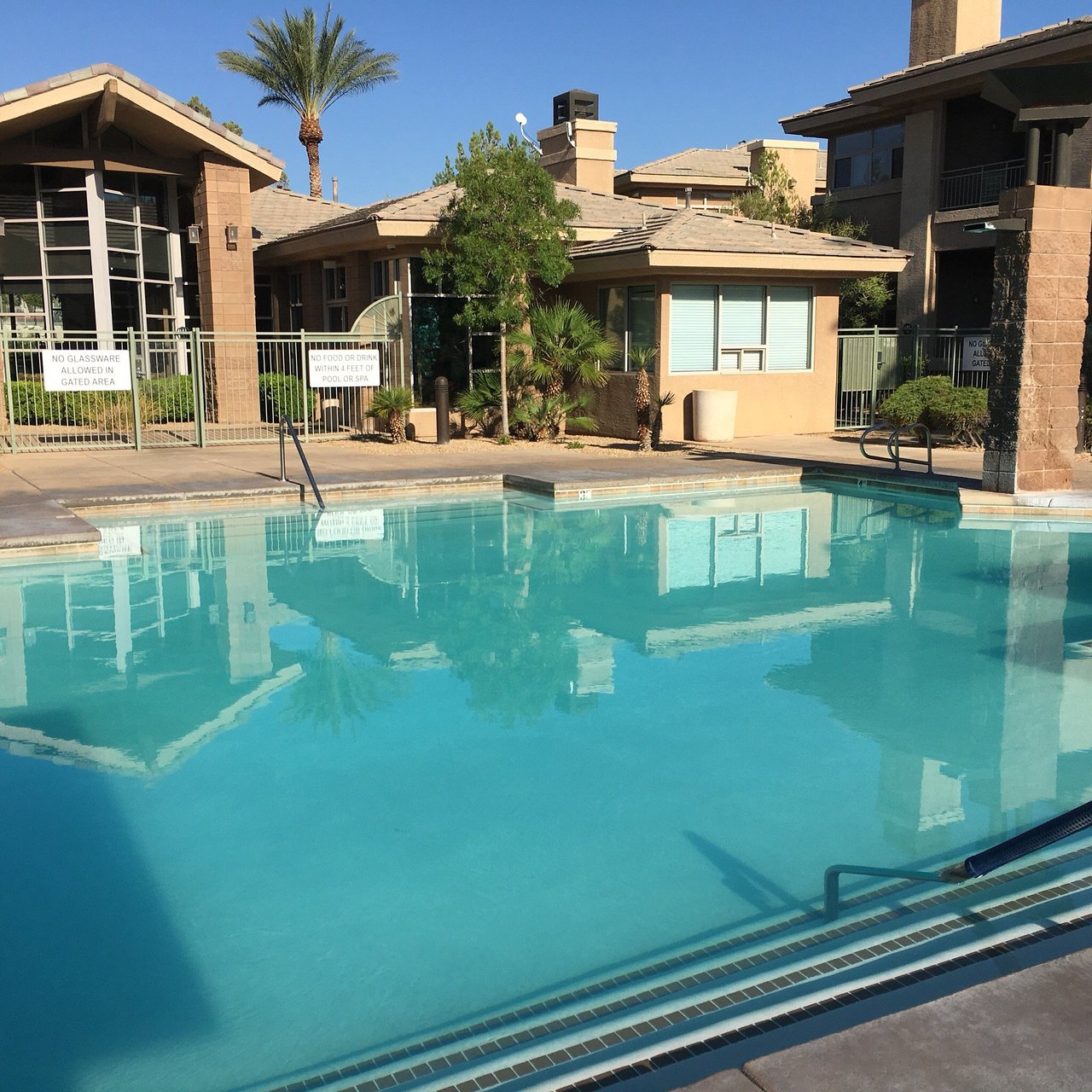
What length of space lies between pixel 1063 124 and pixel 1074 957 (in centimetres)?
1212

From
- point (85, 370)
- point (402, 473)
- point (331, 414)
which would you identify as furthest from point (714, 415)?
point (85, 370)

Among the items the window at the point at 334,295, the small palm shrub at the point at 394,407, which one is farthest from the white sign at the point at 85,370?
the window at the point at 334,295

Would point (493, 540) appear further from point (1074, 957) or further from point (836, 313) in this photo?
point (836, 313)

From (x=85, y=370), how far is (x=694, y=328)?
34.7 feet

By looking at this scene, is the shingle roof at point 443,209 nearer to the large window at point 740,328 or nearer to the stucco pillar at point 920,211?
the large window at point 740,328

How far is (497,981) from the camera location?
4.09 m

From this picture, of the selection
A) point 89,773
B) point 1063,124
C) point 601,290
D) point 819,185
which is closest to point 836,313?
point 601,290

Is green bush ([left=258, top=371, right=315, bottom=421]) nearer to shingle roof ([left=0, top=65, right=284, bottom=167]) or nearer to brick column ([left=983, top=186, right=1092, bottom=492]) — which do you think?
shingle roof ([left=0, top=65, right=284, bottom=167])

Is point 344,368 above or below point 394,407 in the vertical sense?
above

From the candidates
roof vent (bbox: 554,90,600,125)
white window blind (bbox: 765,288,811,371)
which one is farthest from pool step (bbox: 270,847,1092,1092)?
roof vent (bbox: 554,90,600,125)

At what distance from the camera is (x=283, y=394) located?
22.6 metres

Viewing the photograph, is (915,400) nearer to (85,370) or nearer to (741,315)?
(741,315)

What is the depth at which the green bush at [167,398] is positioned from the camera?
70.2ft

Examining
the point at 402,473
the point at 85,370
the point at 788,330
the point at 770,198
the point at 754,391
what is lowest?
the point at 402,473
